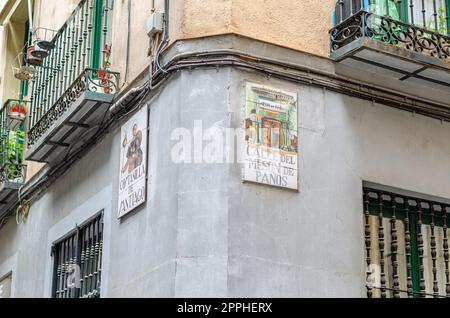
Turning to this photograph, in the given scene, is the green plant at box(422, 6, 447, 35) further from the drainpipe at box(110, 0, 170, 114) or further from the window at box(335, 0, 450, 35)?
the drainpipe at box(110, 0, 170, 114)

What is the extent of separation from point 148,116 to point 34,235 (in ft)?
12.8

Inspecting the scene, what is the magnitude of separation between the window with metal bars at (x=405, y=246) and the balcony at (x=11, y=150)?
574 cm

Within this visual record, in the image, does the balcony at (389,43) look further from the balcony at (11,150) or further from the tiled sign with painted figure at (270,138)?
the balcony at (11,150)

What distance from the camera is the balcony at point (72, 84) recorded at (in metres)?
11.4

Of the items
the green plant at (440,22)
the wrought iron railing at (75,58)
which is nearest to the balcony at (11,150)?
the wrought iron railing at (75,58)

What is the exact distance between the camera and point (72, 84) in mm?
11758

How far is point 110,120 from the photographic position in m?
11.4

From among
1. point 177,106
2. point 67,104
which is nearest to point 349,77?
point 177,106

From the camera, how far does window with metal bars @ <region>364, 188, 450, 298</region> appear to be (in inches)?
403

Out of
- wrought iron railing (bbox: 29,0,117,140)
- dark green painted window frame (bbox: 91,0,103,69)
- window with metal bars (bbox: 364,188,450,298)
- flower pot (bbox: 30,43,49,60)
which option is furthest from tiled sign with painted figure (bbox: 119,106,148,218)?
flower pot (bbox: 30,43,49,60)

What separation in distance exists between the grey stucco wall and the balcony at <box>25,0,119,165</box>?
39.6 inches

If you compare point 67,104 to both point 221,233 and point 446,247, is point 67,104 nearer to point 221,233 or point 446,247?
point 221,233

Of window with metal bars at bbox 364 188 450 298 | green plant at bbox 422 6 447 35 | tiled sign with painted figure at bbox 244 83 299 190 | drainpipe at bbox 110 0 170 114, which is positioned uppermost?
green plant at bbox 422 6 447 35
